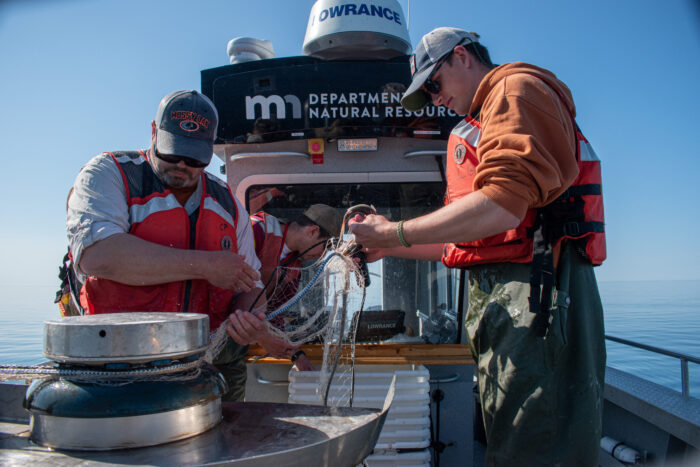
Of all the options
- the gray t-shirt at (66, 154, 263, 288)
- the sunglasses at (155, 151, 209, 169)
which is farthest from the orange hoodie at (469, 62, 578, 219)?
the gray t-shirt at (66, 154, 263, 288)

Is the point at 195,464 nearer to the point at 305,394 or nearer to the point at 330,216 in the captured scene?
the point at 305,394

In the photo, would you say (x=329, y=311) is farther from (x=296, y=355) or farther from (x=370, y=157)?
(x=370, y=157)

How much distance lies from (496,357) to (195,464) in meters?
1.18

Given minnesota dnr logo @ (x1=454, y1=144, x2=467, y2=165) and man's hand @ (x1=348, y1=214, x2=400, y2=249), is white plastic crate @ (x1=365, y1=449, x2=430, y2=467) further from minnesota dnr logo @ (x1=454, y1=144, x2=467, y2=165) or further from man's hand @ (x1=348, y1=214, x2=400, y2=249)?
minnesota dnr logo @ (x1=454, y1=144, x2=467, y2=165)

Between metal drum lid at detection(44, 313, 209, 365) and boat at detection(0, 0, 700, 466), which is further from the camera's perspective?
boat at detection(0, 0, 700, 466)

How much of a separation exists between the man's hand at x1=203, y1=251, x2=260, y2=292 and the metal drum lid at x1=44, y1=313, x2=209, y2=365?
2.61 feet

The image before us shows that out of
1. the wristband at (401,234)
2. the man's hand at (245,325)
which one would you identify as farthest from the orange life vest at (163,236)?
the wristband at (401,234)

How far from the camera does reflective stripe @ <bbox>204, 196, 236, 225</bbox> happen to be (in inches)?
86.5

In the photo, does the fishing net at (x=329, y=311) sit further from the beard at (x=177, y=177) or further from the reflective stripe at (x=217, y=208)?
the beard at (x=177, y=177)

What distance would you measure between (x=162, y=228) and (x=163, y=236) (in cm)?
3

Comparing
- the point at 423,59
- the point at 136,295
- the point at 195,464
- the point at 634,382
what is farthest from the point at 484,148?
the point at 634,382

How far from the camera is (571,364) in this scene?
1722 millimetres

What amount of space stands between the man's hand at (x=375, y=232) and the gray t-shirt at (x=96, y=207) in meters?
0.92

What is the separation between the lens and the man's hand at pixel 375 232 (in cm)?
183
